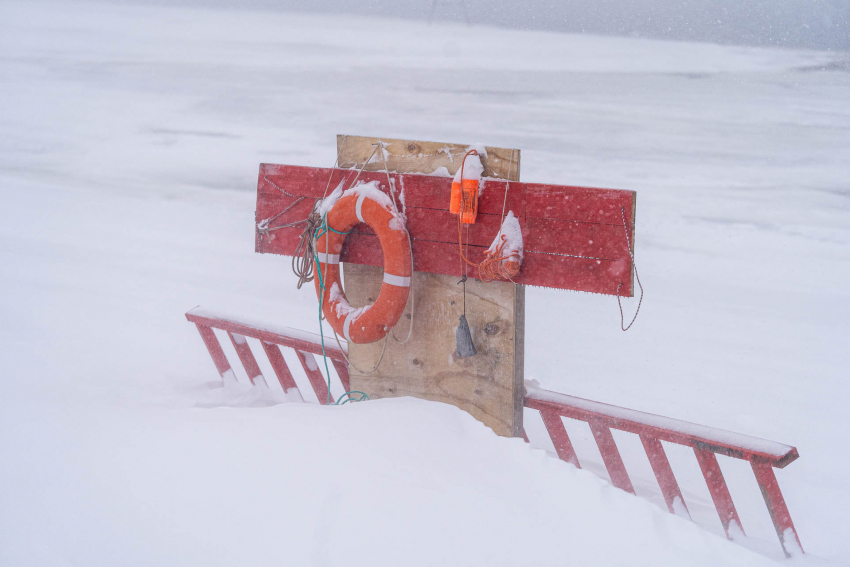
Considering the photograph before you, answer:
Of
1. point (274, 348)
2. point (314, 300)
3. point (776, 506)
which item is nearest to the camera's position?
point (776, 506)

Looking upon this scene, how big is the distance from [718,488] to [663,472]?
0.17 metres

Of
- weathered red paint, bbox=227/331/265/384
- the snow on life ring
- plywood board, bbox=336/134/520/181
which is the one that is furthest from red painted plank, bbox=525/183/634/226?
weathered red paint, bbox=227/331/265/384

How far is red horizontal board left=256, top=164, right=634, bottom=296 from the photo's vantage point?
1.82 meters

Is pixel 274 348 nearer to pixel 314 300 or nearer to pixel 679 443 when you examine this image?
pixel 314 300

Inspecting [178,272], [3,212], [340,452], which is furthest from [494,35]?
[340,452]

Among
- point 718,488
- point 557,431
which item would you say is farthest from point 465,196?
point 718,488

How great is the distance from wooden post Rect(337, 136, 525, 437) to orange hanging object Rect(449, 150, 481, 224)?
0.26 ft

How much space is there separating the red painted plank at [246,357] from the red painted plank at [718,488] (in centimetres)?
194

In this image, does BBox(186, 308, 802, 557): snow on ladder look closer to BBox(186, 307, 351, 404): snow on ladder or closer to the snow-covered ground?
BBox(186, 307, 351, 404): snow on ladder

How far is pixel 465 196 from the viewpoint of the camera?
6.31 feet

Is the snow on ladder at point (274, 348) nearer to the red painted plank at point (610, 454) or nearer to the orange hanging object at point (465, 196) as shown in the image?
the orange hanging object at point (465, 196)

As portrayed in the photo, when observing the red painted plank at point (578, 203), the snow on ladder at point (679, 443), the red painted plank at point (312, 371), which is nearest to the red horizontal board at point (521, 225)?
the red painted plank at point (578, 203)

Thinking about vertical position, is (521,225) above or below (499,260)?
above

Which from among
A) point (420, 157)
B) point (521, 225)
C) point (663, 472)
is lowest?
point (663, 472)
